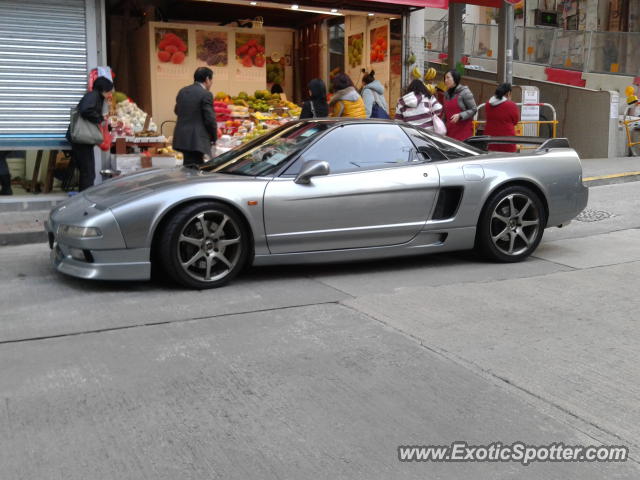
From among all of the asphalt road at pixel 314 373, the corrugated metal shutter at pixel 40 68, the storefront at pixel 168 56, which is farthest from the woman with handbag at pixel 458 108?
the corrugated metal shutter at pixel 40 68

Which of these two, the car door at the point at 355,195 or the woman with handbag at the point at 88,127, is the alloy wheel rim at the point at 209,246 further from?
the woman with handbag at the point at 88,127

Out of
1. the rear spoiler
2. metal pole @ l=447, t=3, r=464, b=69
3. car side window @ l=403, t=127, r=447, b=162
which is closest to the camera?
car side window @ l=403, t=127, r=447, b=162

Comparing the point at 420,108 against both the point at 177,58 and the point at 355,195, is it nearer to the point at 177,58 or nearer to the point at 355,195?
the point at 355,195

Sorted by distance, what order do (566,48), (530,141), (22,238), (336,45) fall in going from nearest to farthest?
(530,141) < (22,238) < (336,45) < (566,48)

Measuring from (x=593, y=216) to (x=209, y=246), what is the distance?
5.44 metres

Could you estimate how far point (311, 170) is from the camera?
19.6ft

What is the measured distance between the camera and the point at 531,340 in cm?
463

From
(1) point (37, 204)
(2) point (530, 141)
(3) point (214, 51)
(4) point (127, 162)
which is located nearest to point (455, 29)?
(3) point (214, 51)

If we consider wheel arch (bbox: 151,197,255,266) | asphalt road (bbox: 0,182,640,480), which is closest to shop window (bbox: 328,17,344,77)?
asphalt road (bbox: 0,182,640,480)

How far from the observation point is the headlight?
5551mm

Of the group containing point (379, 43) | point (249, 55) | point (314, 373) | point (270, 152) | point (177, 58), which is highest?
point (379, 43)

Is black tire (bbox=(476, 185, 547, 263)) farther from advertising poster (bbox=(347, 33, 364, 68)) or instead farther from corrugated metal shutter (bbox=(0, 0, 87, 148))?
advertising poster (bbox=(347, 33, 364, 68))

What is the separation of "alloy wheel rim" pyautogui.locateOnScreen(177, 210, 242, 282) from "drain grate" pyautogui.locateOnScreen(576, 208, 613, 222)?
4.92m

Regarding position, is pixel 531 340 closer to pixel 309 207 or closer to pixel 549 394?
pixel 549 394
